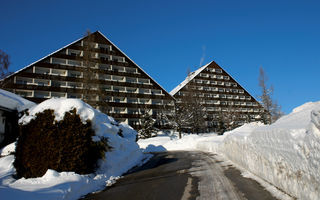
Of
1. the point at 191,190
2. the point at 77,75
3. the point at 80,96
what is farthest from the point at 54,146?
the point at 77,75

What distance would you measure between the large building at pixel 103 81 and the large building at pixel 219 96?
372 inches

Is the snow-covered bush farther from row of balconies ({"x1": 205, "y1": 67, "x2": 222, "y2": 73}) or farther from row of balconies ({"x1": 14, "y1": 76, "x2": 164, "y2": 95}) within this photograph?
row of balconies ({"x1": 205, "y1": 67, "x2": 222, "y2": 73})

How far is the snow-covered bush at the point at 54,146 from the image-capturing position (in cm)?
698

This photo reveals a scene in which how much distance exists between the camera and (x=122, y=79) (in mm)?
45531

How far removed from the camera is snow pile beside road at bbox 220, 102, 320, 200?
3051 millimetres

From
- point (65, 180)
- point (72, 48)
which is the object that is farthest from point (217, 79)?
point (65, 180)

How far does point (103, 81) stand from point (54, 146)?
1397 inches

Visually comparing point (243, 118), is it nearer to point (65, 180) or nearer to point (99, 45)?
point (99, 45)

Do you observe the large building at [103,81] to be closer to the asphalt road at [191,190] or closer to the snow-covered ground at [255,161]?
the snow-covered ground at [255,161]

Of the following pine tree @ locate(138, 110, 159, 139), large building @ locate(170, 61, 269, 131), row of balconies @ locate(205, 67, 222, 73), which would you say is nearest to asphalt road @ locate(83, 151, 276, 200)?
pine tree @ locate(138, 110, 159, 139)

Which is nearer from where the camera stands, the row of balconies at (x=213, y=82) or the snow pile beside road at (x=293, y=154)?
the snow pile beside road at (x=293, y=154)

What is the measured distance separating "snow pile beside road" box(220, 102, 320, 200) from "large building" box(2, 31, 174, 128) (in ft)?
97.9

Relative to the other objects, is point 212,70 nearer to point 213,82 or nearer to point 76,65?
point 213,82

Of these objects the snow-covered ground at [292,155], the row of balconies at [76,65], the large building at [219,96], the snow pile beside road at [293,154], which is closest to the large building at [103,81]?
the row of balconies at [76,65]
